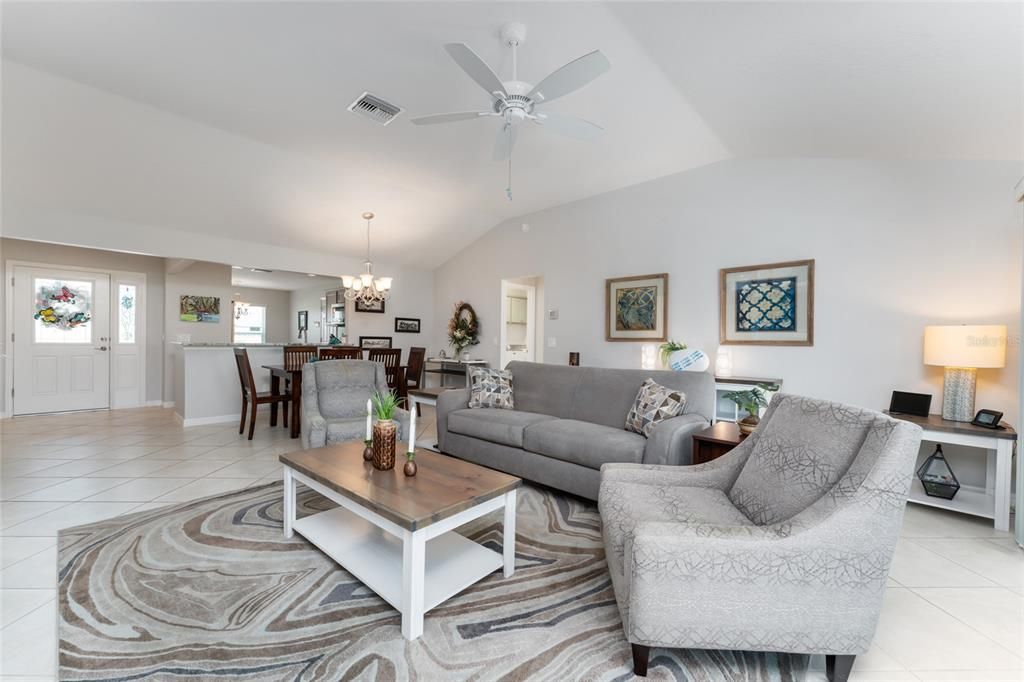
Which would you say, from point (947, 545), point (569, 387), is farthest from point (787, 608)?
point (569, 387)

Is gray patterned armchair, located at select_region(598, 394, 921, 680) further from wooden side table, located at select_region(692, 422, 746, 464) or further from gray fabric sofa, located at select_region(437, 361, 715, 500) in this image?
gray fabric sofa, located at select_region(437, 361, 715, 500)

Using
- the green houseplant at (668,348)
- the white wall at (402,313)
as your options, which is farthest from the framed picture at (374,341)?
the green houseplant at (668,348)

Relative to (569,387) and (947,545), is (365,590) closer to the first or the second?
(569,387)

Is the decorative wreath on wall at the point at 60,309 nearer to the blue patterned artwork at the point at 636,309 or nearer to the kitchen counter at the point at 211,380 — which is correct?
the kitchen counter at the point at 211,380

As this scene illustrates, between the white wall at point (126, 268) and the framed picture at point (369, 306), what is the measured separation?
2944 millimetres

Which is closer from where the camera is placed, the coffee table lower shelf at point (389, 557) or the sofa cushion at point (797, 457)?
the sofa cushion at point (797, 457)

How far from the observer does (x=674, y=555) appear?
1325 mm

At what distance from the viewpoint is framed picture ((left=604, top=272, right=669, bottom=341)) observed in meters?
4.72

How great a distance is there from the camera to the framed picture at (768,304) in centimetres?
379

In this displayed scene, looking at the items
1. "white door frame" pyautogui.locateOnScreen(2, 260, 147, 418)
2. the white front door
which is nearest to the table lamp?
"white door frame" pyautogui.locateOnScreen(2, 260, 147, 418)

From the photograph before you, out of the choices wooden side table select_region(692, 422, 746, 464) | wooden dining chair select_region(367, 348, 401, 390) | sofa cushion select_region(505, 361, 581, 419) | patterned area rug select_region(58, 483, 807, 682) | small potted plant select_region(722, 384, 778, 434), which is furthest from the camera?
wooden dining chair select_region(367, 348, 401, 390)

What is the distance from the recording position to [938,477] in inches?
115

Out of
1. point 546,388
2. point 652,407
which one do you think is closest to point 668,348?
point 546,388

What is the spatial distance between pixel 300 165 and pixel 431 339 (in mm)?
3715
